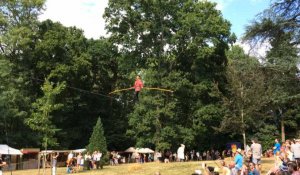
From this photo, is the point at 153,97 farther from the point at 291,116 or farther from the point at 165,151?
the point at 291,116

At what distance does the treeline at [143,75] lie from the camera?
1443 inches

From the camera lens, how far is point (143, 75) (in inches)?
1721

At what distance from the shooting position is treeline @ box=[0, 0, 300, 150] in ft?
120

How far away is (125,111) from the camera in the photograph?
5659 centimetres

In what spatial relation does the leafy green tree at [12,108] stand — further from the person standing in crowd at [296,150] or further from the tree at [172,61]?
the person standing in crowd at [296,150]

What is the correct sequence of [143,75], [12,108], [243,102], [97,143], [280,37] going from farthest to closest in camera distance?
1. [143,75]
2. [12,108]
3. [243,102]
4. [97,143]
5. [280,37]

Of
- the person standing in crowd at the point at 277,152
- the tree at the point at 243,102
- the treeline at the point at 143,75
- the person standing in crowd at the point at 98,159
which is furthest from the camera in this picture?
the treeline at the point at 143,75

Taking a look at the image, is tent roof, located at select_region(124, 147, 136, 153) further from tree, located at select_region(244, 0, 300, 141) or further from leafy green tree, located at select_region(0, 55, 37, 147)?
tree, located at select_region(244, 0, 300, 141)

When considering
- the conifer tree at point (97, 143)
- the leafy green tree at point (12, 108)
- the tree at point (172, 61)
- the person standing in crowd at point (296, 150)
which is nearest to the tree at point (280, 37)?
the person standing in crowd at point (296, 150)

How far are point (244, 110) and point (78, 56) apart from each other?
2312cm

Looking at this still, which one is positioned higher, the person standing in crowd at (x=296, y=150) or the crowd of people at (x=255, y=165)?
the person standing in crowd at (x=296, y=150)

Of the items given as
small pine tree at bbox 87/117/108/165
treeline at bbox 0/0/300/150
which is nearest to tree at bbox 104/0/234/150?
treeline at bbox 0/0/300/150

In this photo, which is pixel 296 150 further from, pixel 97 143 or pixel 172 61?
pixel 172 61

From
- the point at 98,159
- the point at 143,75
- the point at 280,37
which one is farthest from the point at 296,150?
the point at 143,75
